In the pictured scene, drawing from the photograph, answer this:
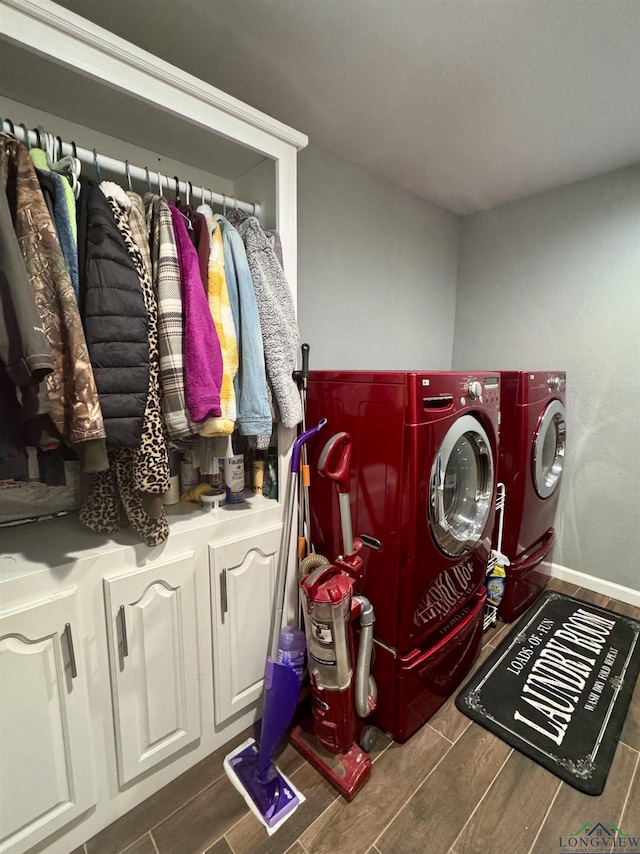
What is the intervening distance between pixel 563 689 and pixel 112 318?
217 cm

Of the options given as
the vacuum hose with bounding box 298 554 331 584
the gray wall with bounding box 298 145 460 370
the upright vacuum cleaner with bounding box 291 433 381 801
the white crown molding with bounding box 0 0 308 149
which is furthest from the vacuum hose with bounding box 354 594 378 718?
the white crown molding with bounding box 0 0 308 149

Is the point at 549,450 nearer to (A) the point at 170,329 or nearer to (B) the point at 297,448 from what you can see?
(B) the point at 297,448

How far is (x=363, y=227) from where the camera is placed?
6.83 ft

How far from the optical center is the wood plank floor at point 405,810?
42.0 inches

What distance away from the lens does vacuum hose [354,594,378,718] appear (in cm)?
126

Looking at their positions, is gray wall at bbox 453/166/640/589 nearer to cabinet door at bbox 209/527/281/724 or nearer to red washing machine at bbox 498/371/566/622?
red washing machine at bbox 498/371/566/622

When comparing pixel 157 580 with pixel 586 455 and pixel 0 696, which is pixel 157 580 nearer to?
pixel 0 696

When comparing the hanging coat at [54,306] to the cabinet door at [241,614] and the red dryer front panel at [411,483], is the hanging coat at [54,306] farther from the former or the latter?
the red dryer front panel at [411,483]

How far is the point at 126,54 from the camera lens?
920mm

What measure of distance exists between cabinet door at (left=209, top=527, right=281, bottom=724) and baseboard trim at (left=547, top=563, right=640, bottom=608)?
6.68 feet

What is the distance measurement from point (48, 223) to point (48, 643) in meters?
0.99

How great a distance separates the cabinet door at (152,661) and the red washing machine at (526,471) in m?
1.59

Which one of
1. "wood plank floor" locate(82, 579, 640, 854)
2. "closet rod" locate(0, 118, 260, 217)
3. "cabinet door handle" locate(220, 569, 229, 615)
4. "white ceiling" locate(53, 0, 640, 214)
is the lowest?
"wood plank floor" locate(82, 579, 640, 854)

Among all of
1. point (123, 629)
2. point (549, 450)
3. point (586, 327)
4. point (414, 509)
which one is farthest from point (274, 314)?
point (586, 327)
